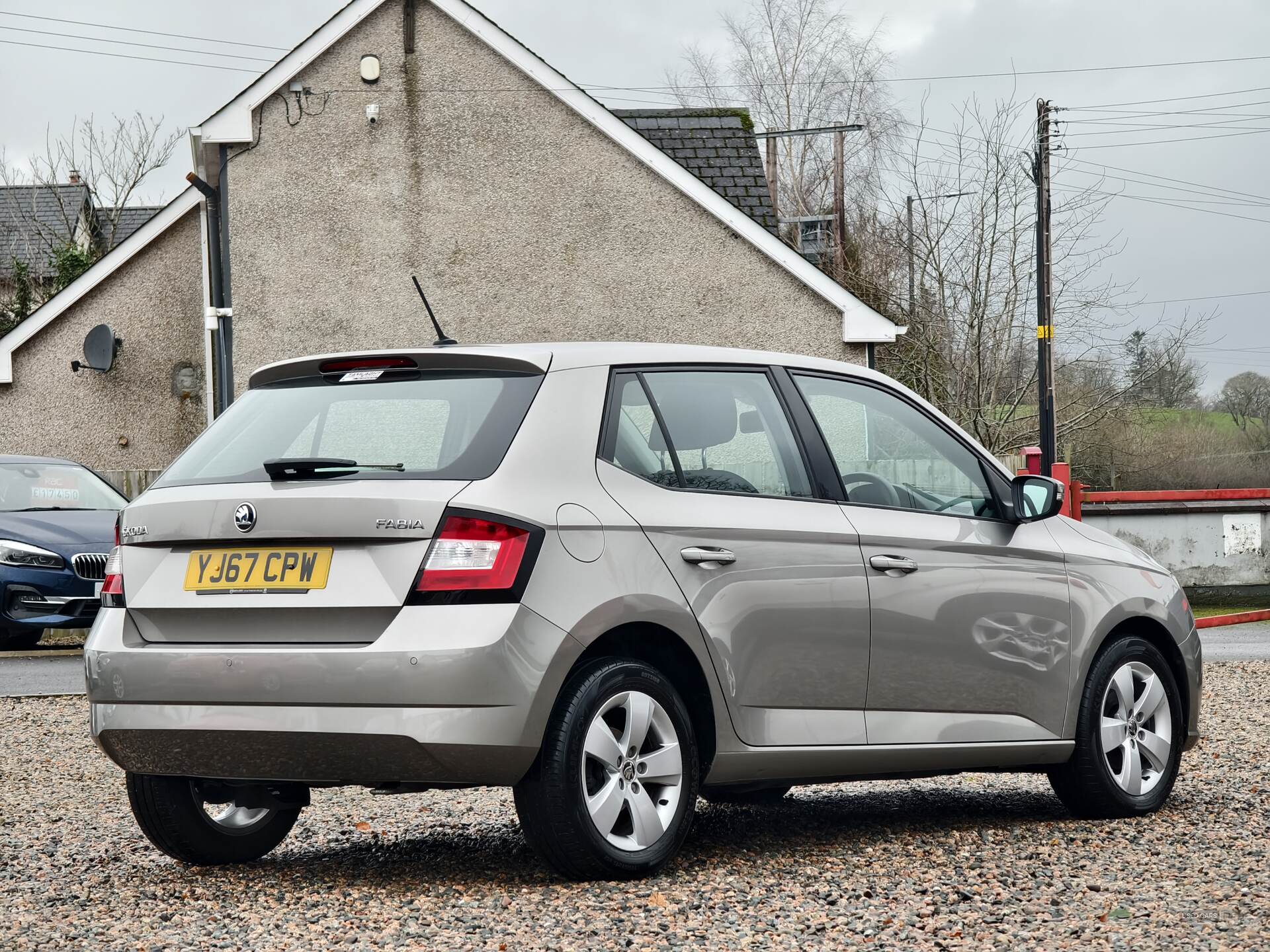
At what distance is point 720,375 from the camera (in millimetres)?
5645

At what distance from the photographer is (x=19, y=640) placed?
16000 millimetres

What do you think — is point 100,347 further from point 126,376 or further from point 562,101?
point 562,101

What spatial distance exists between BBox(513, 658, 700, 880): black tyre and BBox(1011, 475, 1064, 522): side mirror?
5.99 ft

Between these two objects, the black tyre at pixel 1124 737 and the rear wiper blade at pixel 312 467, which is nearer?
the rear wiper blade at pixel 312 467

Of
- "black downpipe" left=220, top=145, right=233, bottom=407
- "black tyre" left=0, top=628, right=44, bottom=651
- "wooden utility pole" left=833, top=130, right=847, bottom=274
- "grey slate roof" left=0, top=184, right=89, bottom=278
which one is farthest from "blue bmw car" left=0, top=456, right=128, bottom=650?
"grey slate roof" left=0, top=184, right=89, bottom=278

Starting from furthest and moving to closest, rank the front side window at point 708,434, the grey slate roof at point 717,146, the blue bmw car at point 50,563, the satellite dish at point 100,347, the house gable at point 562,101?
the satellite dish at point 100,347 < the grey slate roof at point 717,146 < the house gable at point 562,101 < the blue bmw car at point 50,563 < the front side window at point 708,434

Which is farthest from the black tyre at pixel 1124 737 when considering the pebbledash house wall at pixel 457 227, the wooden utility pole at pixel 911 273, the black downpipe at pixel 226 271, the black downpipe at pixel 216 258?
the wooden utility pole at pixel 911 273

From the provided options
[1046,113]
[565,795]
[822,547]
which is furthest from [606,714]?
[1046,113]

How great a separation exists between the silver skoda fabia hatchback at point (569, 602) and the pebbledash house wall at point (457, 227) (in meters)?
14.5

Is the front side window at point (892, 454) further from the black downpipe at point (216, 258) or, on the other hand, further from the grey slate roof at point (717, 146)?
the grey slate roof at point (717, 146)

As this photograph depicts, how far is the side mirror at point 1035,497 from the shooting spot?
632cm

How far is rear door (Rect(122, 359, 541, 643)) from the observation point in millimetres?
4680

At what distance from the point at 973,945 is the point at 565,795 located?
1163 mm

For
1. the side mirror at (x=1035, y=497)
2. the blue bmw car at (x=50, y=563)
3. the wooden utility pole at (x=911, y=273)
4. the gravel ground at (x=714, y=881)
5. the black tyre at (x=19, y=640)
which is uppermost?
the wooden utility pole at (x=911, y=273)
